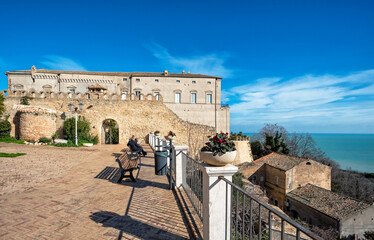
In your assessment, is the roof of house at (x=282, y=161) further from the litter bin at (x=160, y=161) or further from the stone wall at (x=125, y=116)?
the litter bin at (x=160, y=161)

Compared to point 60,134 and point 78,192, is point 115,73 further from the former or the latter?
point 78,192

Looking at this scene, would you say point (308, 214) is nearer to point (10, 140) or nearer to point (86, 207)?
point (86, 207)

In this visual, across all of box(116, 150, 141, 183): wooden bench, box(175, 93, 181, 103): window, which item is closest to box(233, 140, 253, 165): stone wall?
box(175, 93, 181, 103): window

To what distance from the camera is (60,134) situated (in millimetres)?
17109

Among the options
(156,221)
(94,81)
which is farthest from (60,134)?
(156,221)

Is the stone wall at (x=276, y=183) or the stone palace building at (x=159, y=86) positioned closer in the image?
the stone wall at (x=276, y=183)

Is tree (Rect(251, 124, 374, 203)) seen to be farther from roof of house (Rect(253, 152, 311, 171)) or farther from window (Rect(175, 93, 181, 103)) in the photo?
window (Rect(175, 93, 181, 103))

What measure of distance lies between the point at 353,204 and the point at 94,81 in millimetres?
34342

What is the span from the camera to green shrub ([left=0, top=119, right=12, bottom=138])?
52.6ft

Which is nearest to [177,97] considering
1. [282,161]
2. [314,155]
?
[282,161]

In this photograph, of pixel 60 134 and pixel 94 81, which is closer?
pixel 60 134

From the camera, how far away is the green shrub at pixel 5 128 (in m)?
16.0

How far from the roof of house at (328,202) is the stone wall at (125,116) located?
45.3 feet

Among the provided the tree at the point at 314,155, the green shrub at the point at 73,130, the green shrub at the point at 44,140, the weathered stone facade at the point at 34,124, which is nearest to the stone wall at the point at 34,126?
the weathered stone facade at the point at 34,124
